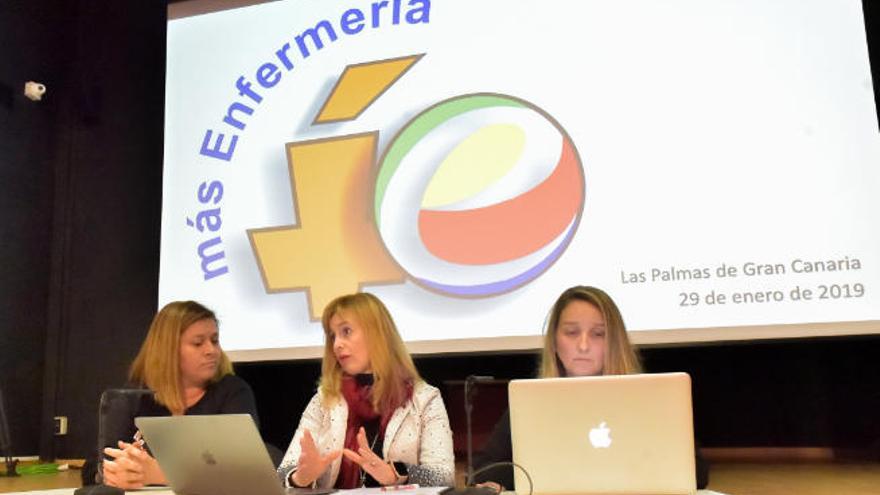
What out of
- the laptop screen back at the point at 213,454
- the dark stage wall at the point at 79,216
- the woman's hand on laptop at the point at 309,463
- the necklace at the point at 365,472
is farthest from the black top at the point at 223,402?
the dark stage wall at the point at 79,216

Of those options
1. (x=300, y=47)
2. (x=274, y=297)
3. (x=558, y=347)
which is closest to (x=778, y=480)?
(x=558, y=347)

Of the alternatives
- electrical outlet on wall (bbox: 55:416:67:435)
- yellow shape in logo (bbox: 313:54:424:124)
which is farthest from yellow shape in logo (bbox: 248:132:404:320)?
electrical outlet on wall (bbox: 55:416:67:435)

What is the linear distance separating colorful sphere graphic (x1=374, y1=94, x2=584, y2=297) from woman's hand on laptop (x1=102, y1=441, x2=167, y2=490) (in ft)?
5.60

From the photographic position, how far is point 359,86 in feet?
12.2

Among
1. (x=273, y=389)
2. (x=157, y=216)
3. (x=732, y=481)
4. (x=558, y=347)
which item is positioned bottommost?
(x=732, y=481)

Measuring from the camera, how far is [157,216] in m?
4.51

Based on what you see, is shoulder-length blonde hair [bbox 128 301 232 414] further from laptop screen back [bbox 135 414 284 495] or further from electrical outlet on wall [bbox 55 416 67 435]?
electrical outlet on wall [bbox 55 416 67 435]

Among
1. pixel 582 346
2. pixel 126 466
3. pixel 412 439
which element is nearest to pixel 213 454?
pixel 126 466

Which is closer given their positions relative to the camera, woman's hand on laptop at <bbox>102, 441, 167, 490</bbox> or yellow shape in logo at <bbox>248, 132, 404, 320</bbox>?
woman's hand on laptop at <bbox>102, 441, 167, 490</bbox>

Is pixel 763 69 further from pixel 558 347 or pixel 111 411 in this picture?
pixel 111 411

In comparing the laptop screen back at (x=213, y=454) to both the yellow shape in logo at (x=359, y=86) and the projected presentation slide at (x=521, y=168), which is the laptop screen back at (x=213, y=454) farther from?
the yellow shape in logo at (x=359, y=86)

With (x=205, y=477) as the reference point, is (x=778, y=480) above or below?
below

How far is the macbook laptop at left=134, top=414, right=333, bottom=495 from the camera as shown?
4.90 ft

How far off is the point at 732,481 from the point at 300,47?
8.51 ft
